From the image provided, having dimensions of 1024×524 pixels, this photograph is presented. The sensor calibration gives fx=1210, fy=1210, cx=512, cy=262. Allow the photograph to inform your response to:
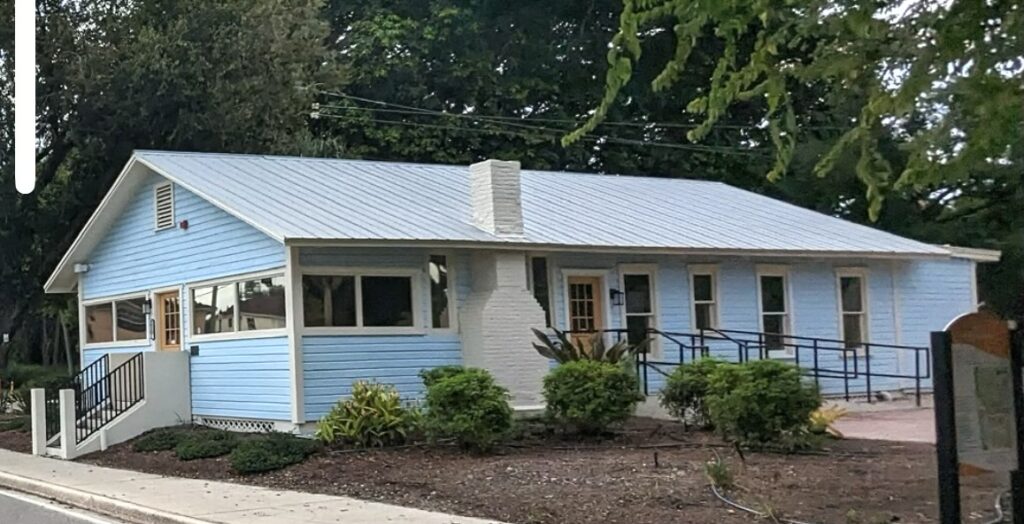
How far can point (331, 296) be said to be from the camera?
18.2 meters

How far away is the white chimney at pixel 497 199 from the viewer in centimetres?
1961

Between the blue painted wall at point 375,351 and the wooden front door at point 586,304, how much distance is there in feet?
7.85

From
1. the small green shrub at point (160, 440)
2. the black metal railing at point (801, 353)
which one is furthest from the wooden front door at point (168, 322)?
the black metal railing at point (801, 353)

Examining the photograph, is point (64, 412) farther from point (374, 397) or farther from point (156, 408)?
point (374, 397)

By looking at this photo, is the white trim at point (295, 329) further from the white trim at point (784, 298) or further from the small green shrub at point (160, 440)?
the white trim at point (784, 298)

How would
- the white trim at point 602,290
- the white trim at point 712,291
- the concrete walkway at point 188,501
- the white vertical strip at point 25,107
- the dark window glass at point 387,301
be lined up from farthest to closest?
the white trim at point 712,291 < the white trim at point 602,290 < the dark window glass at point 387,301 < the concrete walkway at point 188,501 < the white vertical strip at point 25,107

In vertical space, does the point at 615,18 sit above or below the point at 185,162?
A: above

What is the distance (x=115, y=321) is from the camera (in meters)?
23.4

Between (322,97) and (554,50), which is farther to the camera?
(554,50)

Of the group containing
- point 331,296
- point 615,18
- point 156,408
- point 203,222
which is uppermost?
point 615,18

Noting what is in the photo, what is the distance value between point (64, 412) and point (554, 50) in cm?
2520

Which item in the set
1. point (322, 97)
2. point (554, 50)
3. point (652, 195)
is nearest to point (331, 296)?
point (652, 195)

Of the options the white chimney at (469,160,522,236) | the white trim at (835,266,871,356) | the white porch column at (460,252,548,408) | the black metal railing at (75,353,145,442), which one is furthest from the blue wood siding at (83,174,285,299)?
the white trim at (835,266,871,356)

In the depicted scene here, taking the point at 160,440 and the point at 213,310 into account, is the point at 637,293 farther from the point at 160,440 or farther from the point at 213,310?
the point at 160,440
